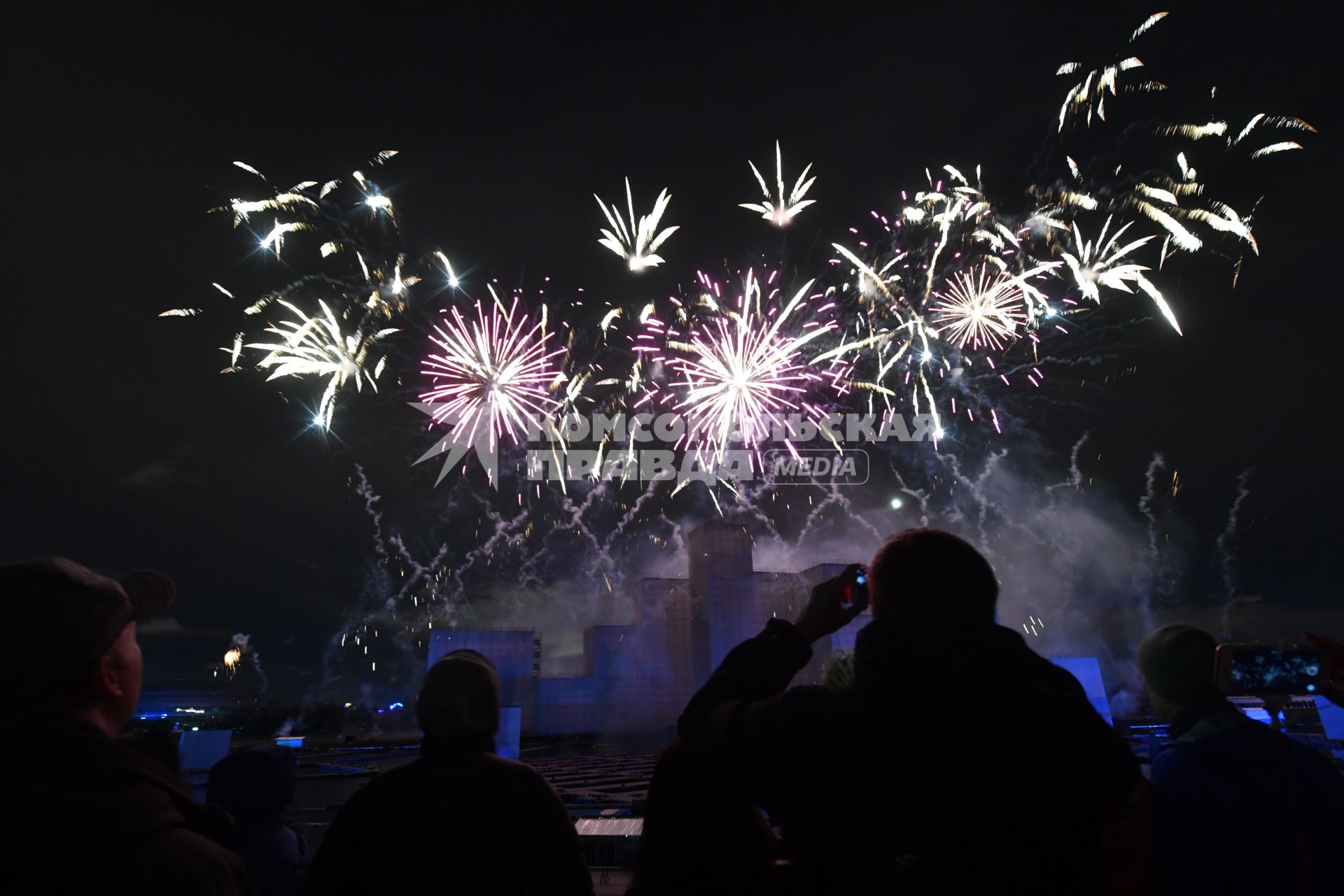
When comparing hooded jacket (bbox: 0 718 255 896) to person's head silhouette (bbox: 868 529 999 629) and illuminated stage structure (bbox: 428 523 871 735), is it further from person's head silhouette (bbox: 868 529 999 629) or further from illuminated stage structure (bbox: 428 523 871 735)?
illuminated stage structure (bbox: 428 523 871 735)

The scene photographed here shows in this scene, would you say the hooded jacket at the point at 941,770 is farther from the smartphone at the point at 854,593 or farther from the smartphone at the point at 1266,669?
the smartphone at the point at 1266,669

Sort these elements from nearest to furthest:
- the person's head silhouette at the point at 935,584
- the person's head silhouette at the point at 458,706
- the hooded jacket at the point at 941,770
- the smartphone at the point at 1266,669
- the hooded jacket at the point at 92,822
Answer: the hooded jacket at the point at 92,822 → the hooded jacket at the point at 941,770 → the person's head silhouette at the point at 935,584 → the person's head silhouette at the point at 458,706 → the smartphone at the point at 1266,669

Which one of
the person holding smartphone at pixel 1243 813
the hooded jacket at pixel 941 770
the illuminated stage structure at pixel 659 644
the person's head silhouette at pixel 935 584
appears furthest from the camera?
the illuminated stage structure at pixel 659 644

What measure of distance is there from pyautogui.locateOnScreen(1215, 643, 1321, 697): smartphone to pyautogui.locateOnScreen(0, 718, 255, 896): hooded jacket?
4.74 meters

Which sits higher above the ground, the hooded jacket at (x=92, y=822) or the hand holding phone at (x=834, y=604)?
the hand holding phone at (x=834, y=604)

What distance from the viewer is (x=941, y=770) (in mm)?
2123

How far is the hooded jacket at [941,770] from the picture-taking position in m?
2.10

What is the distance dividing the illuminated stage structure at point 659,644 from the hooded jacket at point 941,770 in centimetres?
5954

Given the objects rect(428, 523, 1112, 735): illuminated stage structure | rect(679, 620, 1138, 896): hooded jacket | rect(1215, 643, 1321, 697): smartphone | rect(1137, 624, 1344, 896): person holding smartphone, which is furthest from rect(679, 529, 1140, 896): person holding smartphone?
Answer: rect(428, 523, 1112, 735): illuminated stage structure

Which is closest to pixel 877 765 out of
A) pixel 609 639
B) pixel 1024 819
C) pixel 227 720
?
pixel 1024 819

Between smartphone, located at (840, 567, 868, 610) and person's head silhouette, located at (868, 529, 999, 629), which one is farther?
smartphone, located at (840, 567, 868, 610)

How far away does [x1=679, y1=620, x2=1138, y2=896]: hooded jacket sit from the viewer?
2.10m

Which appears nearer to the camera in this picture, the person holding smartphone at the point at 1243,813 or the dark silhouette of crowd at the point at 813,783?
the dark silhouette of crowd at the point at 813,783

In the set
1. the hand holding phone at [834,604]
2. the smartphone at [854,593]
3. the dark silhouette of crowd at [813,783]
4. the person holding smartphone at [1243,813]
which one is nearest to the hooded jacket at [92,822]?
the dark silhouette of crowd at [813,783]
